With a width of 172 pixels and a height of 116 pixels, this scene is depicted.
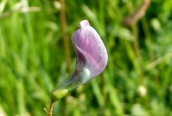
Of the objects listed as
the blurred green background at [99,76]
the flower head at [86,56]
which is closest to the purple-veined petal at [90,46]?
the flower head at [86,56]

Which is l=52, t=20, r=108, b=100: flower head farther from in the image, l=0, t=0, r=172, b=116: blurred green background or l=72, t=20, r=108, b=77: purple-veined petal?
l=0, t=0, r=172, b=116: blurred green background

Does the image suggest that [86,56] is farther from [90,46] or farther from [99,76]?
[99,76]

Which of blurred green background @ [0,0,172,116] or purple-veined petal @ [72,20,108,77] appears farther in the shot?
blurred green background @ [0,0,172,116]

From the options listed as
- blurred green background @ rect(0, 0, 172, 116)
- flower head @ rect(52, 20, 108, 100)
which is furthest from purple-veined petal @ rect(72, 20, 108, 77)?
blurred green background @ rect(0, 0, 172, 116)

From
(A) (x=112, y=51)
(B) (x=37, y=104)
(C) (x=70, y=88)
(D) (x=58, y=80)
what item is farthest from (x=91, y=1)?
(C) (x=70, y=88)

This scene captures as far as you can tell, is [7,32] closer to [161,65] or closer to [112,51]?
[112,51]

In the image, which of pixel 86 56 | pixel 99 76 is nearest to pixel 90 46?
pixel 86 56
